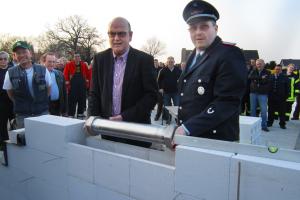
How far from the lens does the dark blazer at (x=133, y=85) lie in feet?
9.55

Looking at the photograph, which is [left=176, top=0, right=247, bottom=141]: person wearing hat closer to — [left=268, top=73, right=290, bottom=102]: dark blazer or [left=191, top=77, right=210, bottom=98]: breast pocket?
[left=191, top=77, right=210, bottom=98]: breast pocket

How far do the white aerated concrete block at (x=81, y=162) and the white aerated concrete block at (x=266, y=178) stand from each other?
1.18 metres

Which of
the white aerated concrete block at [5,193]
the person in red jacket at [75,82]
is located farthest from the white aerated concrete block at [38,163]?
the person in red jacket at [75,82]

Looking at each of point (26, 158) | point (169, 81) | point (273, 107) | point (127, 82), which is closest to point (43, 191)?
point (26, 158)

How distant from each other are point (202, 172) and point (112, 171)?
2.54 ft

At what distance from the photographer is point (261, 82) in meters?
8.80

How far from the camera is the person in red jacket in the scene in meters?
9.86

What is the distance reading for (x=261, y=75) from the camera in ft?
29.1

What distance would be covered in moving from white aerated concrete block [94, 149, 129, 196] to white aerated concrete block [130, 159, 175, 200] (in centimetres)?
6

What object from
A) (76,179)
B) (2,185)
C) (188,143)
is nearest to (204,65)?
(188,143)

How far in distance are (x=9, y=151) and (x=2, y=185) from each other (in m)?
0.53

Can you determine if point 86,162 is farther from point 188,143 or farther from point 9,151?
point 9,151

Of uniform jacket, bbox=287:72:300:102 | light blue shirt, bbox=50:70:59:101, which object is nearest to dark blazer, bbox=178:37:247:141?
light blue shirt, bbox=50:70:59:101

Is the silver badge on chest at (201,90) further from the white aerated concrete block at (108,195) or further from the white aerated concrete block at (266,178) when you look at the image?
the white aerated concrete block at (108,195)
